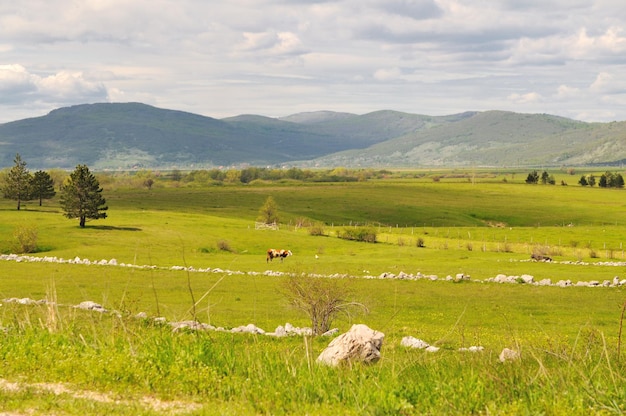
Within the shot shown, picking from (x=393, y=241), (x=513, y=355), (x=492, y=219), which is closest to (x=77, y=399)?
(x=513, y=355)

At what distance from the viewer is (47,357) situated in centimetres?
1352

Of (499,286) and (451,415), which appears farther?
(499,286)

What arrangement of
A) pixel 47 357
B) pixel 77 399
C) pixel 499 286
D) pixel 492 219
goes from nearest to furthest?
pixel 77 399
pixel 47 357
pixel 499 286
pixel 492 219

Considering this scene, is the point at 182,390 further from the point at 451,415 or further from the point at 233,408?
the point at 451,415

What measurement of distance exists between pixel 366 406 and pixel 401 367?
1.97 meters

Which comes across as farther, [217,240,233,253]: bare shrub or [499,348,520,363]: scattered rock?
[217,240,233,253]: bare shrub

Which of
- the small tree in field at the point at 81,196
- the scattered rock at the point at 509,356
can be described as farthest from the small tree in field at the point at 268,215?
the scattered rock at the point at 509,356

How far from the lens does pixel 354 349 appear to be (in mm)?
14375

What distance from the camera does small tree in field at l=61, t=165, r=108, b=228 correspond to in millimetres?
97438

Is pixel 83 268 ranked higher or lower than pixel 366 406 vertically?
lower

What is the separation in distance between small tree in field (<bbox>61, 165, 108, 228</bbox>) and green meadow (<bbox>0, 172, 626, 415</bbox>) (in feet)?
8.55

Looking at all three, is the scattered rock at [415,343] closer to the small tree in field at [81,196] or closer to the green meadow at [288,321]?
the green meadow at [288,321]

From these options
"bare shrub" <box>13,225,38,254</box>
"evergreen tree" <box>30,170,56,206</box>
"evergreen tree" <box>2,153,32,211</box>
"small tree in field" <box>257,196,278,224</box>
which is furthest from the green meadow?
"evergreen tree" <box>30,170,56,206</box>

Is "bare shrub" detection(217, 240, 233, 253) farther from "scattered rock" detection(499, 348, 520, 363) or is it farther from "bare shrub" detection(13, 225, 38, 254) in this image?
"scattered rock" detection(499, 348, 520, 363)
